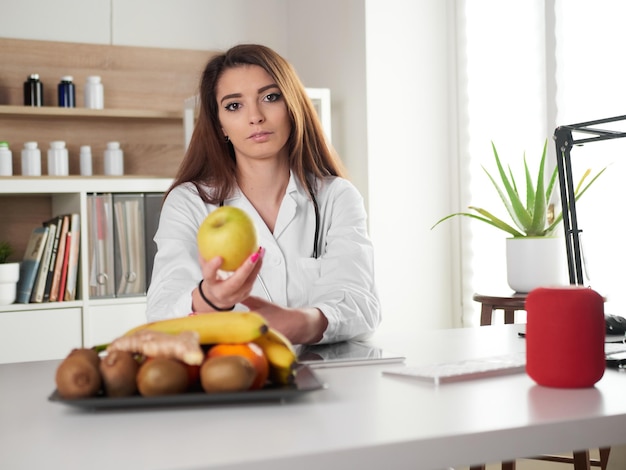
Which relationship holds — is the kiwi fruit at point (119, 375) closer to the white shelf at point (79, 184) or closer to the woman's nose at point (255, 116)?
the woman's nose at point (255, 116)

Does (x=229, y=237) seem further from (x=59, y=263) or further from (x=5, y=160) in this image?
(x=5, y=160)

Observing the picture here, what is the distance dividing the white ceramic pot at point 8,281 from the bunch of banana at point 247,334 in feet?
7.22

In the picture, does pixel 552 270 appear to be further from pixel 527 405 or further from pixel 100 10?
pixel 100 10

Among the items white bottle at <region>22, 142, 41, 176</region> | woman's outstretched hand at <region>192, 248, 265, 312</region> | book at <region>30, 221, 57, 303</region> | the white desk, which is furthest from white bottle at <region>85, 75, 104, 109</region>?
the white desk

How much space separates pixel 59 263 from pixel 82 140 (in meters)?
0.68

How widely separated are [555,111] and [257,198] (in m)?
1.44

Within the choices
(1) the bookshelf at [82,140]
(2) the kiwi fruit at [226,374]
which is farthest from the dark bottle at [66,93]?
(2) the kiwi fruit at [226,374]

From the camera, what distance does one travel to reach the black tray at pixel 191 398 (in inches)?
35.5

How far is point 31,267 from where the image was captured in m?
3.13

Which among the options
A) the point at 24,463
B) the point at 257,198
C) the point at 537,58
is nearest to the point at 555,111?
the point at 537,58

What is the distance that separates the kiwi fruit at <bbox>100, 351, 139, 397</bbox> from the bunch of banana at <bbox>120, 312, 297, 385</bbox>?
91 millimetres

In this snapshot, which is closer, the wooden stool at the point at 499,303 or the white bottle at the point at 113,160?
the wooden stool at the point at 499,303

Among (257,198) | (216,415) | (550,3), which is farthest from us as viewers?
(550,3)

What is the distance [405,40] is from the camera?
3461 millimetres
